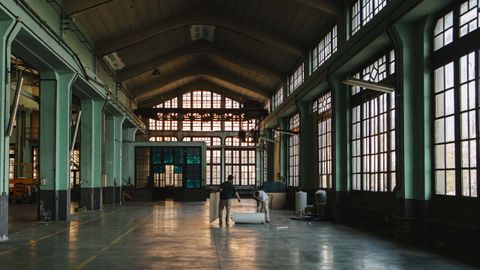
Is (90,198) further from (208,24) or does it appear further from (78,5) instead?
(78,5)

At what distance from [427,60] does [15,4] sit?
9.78m

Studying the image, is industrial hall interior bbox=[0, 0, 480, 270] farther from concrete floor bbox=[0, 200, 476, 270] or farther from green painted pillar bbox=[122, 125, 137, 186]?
green painted pillar bbox=[122, 125, 137, 186]

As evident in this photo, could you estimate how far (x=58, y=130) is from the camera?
63.6 feet

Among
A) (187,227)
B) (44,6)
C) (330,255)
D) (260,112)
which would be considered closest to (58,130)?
(44,6)

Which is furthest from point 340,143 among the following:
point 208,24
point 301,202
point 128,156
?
point 128,156

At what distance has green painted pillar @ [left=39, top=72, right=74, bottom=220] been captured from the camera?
19.2 metres

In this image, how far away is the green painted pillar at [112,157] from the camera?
103 feet

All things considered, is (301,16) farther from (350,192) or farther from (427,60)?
(427,60)

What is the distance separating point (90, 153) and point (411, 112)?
16.0 meters

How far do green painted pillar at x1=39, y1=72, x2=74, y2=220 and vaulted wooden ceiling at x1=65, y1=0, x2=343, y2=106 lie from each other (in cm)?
250

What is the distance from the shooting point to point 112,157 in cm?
3159

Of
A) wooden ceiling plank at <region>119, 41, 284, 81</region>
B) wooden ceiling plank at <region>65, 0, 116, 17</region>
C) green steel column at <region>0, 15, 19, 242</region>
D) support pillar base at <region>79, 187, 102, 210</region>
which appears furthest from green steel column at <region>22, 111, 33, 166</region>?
green steel column at <region>0, 15, 19, 242</region>

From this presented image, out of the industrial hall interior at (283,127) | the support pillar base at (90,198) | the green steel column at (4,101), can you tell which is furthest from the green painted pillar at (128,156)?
the green steel column at (4,101)

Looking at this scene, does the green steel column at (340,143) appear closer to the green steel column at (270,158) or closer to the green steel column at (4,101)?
the green steel column at (4,101)
